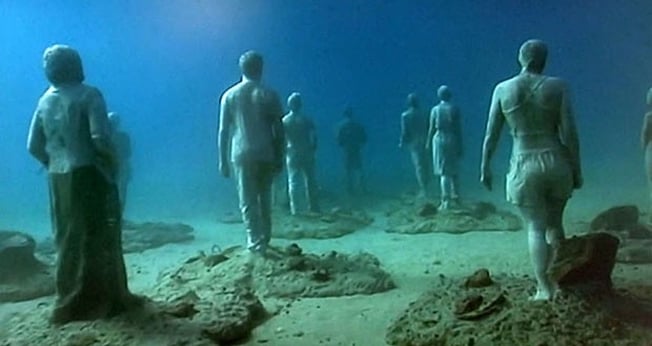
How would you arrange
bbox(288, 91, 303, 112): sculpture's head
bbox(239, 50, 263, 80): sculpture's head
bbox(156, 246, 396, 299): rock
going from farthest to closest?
bbox(288, 91, 303, 112): sculpture's head
bbox(239, 50, 263, 80): sculpture's head
bbox(156, 246, 396, 299): rock

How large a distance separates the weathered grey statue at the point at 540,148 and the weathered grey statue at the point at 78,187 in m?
2.92

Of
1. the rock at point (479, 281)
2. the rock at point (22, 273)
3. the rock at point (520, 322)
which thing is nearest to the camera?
the rock at point (520, 322)

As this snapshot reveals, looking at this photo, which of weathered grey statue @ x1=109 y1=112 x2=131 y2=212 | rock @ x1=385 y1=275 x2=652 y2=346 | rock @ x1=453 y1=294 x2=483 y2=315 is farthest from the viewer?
weathered grey statue @ x1=109 y1=112 x2=131 y2=212

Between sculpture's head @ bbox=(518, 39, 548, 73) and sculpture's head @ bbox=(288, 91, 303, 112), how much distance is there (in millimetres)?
6214

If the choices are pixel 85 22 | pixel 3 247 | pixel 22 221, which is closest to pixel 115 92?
pixel 85 22

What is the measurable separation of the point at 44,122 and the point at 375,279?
130 inches

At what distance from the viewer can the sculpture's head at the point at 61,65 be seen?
5188mm

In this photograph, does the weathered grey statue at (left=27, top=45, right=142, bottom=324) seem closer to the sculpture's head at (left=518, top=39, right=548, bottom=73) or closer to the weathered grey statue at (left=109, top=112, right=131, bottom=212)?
the sculpture's head at (left=518, top=39, right=548, bottom=73)

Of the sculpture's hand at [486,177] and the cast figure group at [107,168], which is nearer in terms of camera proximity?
the cast figure group at [107,168]

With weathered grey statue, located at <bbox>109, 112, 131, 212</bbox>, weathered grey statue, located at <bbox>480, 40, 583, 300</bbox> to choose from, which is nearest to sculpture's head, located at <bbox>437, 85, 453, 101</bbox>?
weathered grey statue, located at <bbox>109, 112, 131, 212</bbox>

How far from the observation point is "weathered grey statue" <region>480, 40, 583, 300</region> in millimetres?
5137

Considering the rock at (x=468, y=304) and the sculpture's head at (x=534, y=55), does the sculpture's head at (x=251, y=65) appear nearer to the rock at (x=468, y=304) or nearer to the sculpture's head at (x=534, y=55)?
the sculpture's head at (x=534, y=55)

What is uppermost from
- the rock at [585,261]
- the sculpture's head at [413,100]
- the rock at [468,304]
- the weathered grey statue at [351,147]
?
the sculpture's head at [413,100]

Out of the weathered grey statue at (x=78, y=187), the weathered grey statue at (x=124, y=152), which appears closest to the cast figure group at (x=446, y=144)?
the weathered grey statue at (x=124, y=152)
